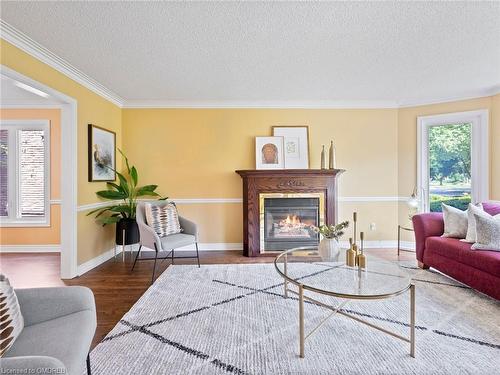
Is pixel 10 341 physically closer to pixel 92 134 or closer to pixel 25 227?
pixel 92 134

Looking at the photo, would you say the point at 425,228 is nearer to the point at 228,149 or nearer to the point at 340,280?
the point at 340,280

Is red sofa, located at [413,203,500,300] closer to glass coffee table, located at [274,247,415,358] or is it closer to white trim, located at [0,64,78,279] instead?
glass coffee table, located at [274,247,415,358]

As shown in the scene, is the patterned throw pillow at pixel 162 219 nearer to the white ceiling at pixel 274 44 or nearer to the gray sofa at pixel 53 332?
the white ceiling at pixel 274 44

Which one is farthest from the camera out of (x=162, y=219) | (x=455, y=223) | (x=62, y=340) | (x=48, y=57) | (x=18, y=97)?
(x=18, y=97)

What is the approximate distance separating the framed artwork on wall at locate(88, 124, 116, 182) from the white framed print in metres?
2.24

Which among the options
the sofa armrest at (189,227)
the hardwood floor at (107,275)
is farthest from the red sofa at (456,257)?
the sofa armrest at (189,227)

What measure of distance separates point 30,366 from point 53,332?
1.61 ft

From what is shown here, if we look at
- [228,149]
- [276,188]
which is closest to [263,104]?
[228,149]

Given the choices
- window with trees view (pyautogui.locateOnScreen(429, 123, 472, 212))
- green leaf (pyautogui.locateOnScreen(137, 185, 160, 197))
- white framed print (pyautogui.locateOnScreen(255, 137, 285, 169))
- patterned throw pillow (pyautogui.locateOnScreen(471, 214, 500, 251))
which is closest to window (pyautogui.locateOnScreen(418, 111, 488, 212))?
window with trees view (pyautogui.locateOnScreen(429, 123, 472, 212))

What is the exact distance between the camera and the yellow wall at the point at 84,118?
2.65 metres

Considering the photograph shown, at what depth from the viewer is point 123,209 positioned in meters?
3.98

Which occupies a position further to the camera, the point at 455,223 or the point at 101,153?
the point at 101,153

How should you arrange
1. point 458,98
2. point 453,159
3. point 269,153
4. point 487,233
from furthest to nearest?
1. point 269,153
2. point 453,159
3. point 458,98
4. point 487,233

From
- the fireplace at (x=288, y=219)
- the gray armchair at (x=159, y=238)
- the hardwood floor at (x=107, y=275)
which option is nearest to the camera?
the hardwood floor at (x=107, y=275)
